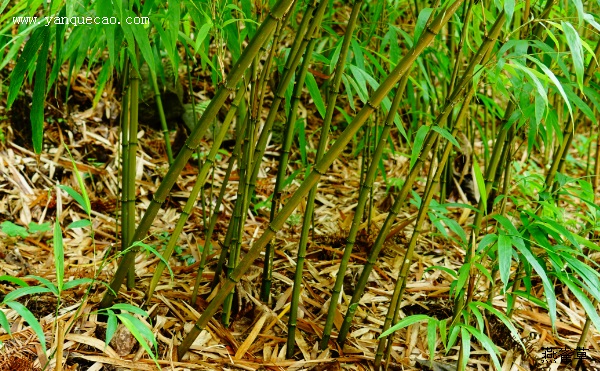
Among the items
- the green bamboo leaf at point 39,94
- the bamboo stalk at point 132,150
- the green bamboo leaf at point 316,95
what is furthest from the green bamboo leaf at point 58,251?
the green bamboo leaf at point 316,95

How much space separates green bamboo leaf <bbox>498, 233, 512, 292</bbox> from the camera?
0.95 m

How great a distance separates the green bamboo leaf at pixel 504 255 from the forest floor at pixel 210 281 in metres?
0.39

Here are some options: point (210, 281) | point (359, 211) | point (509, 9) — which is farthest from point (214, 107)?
point (210, 281)

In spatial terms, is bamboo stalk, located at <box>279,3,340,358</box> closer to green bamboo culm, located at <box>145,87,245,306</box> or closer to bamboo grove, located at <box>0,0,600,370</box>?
bamboo grove, located at <box>0,0,600,370</box>

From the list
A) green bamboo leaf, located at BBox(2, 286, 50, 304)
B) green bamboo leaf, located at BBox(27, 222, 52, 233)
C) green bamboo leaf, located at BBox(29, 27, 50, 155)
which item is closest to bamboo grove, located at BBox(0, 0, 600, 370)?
green bamboo leaf, located at BBox(29, 27, 50, 155)

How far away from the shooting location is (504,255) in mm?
980

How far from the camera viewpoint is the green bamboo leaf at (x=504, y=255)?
0.95 m

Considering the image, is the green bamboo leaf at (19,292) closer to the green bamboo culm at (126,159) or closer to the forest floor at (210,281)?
the forest floor at (210,281)

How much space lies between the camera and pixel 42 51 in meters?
1.01

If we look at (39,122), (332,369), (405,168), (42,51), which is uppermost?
(42,51)

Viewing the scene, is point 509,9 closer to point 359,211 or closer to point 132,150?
point 359,211

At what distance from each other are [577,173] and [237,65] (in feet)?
7.23

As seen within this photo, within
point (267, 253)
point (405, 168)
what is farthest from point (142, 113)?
point (267, 253)

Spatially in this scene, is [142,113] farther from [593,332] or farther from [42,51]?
[593,332]
